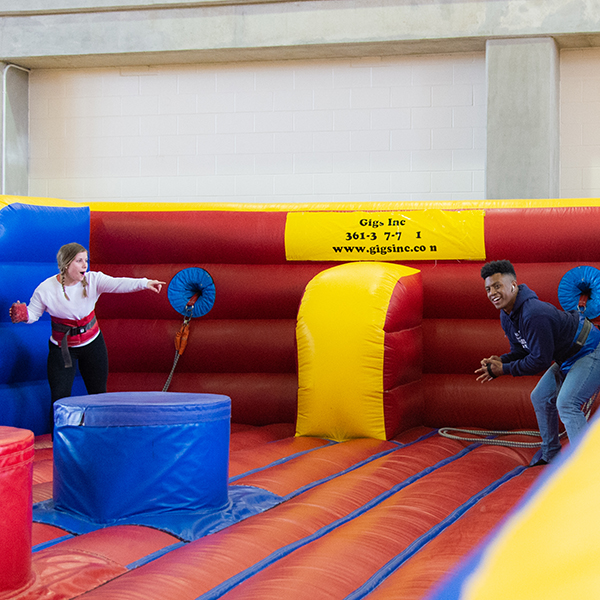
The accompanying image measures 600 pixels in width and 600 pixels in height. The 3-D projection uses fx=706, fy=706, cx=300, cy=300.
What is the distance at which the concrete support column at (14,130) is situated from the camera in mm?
5348

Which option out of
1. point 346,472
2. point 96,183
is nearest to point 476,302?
point 346,472

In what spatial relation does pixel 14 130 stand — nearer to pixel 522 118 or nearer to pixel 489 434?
pixel 522 118

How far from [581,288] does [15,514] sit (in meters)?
2.70

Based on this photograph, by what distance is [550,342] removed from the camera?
2.50 m

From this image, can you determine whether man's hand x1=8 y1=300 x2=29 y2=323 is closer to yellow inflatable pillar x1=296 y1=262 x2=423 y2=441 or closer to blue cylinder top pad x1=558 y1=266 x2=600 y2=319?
yellow inflatable pillar x1=296 y1=262 x2=423 y2=441

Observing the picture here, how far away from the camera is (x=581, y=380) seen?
2.55 meters

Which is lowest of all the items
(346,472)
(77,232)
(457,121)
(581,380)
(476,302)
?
(346,472)

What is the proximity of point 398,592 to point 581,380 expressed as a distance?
1454mm

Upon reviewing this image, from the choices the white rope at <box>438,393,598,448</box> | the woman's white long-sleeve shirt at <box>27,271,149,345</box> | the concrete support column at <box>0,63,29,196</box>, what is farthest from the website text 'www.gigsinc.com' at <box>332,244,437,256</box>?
the concrete support column at <box>0,63,29,196</box>

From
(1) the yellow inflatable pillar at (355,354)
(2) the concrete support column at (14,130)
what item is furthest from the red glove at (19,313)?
(2) the concrete support column at (14,130)

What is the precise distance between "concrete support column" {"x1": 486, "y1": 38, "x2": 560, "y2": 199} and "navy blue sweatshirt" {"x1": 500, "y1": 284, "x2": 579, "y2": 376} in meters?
2.16

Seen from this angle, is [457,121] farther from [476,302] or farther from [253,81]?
[476,302]

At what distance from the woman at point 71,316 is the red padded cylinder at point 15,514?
5.22 feet

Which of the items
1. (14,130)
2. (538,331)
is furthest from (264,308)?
(14,130)
